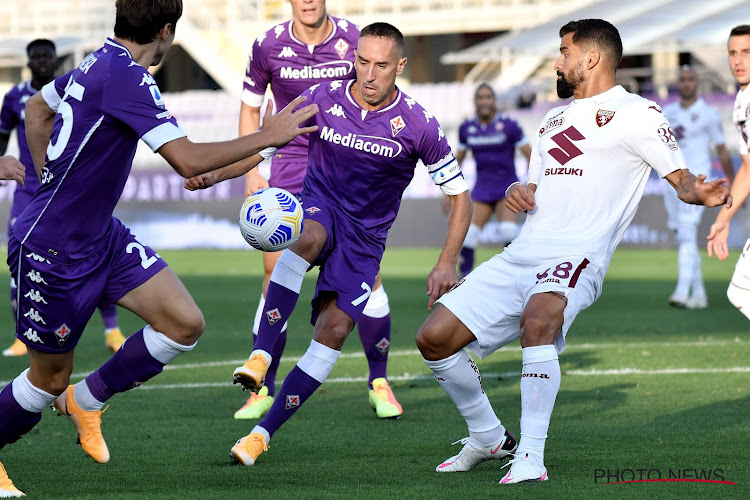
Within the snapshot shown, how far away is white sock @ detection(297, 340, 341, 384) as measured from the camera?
561cm

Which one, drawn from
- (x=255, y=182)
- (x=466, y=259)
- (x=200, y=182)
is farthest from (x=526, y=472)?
(x=466, y=259)

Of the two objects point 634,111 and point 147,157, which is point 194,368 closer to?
point 634,111

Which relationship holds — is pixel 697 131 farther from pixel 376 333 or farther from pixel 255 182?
pixel 255 182

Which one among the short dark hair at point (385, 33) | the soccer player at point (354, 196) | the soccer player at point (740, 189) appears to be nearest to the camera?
the soccer player at point (354, 196)

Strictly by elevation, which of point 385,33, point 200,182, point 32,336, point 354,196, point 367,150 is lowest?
point 32,336

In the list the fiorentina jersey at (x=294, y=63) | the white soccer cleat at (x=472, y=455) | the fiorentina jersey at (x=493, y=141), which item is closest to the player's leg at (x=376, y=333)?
the fiorentina jersey at (x=294, y=63)

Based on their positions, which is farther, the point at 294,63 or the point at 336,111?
the point at 294,63

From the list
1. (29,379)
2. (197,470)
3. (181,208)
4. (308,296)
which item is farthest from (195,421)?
(181,208)

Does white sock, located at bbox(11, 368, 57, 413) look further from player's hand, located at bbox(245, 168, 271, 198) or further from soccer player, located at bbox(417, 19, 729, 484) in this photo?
player's hand, located at bbox(245, 168, 271, 198)

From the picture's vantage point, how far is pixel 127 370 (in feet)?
17.1

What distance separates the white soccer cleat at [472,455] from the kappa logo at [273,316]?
1119mm

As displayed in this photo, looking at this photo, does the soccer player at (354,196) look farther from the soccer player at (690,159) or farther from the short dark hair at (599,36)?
the soccer player at (690,159)

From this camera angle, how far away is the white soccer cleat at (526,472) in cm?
489

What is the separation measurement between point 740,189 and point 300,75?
2.82 metres
